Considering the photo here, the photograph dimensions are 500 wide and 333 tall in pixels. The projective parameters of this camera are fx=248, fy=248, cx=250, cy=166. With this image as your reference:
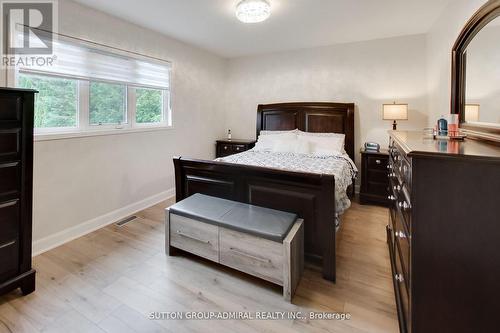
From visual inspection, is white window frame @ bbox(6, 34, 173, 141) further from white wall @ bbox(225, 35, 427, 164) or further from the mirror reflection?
the mirror reflection

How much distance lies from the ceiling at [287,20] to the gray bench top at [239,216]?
2.05 m

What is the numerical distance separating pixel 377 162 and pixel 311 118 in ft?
4.06

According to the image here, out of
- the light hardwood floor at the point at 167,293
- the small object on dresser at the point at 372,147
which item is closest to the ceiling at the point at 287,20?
the small object on dresser at the point at 372,147

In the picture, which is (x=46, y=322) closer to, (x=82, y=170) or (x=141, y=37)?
(x=82, y=170)

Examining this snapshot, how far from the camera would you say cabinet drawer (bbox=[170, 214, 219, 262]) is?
200cm

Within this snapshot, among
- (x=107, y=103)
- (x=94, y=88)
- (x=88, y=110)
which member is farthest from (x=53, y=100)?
(x=107, y=103)

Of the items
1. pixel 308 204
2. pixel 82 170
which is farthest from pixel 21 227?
pixel 308 204

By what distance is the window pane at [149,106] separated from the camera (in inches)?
133

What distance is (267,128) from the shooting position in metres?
4.49

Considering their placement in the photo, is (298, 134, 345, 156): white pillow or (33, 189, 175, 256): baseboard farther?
(298, 134, 345, 156): white pillow

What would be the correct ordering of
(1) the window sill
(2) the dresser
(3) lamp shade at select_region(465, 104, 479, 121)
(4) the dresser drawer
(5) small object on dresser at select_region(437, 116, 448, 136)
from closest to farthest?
1. (2) the dresser
2. (4) the dresser drawer
3. (3) lamp shade at select_region(465, 104, 479, 121)
4. (5) small object on dresser at select_region(437, 116, 448, 136)
5. (1) the window sill

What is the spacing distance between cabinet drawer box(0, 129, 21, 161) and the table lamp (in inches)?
156

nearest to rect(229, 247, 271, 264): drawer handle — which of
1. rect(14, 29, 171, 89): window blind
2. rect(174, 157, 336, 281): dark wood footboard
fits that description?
rect(174, 157, 336, 281): dark wood footboard

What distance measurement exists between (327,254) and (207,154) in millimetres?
3187
